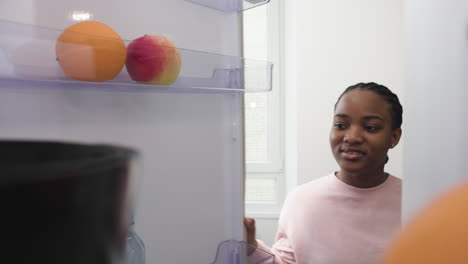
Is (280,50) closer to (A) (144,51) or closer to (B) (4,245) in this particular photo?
(A) (144,51)

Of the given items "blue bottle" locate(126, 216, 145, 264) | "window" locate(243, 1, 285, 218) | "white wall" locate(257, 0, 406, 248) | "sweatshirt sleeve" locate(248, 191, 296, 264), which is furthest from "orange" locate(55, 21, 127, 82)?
"window" locate(243, 1, 285, 218)

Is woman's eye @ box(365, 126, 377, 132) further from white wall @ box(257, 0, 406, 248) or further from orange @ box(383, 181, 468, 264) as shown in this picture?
orange @ box(383, 181, 468, 264)

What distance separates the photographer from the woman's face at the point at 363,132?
1210 mm

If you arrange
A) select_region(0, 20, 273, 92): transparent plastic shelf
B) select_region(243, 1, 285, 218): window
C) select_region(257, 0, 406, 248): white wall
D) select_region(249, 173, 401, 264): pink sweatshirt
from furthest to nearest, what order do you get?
1. select_region(243, 1, 285, 218): window
2. select_region(257, 0, 406, 248): white wall
3. select_region(249, 173, 401, 264): pink sweatshirt
4. select_region(0, 20, 273, 92): transparent plastic shelf

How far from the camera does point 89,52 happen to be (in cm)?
50

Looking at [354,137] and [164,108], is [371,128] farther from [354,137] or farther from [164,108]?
[164,108]

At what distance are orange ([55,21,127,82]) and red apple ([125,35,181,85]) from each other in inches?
1.5

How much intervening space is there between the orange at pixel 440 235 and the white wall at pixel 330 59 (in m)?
1.97

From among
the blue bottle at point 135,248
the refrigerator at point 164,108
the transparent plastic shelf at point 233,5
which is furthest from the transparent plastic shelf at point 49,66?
the blue bottle at point 135,248

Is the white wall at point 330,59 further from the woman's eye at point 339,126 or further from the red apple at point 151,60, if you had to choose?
the red apple at point 151,60

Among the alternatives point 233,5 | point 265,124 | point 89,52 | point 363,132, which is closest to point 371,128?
point 363,132

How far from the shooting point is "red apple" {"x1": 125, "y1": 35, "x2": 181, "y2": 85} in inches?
23.2

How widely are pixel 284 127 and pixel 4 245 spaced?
8.21 ft

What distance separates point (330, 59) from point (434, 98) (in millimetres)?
1613
